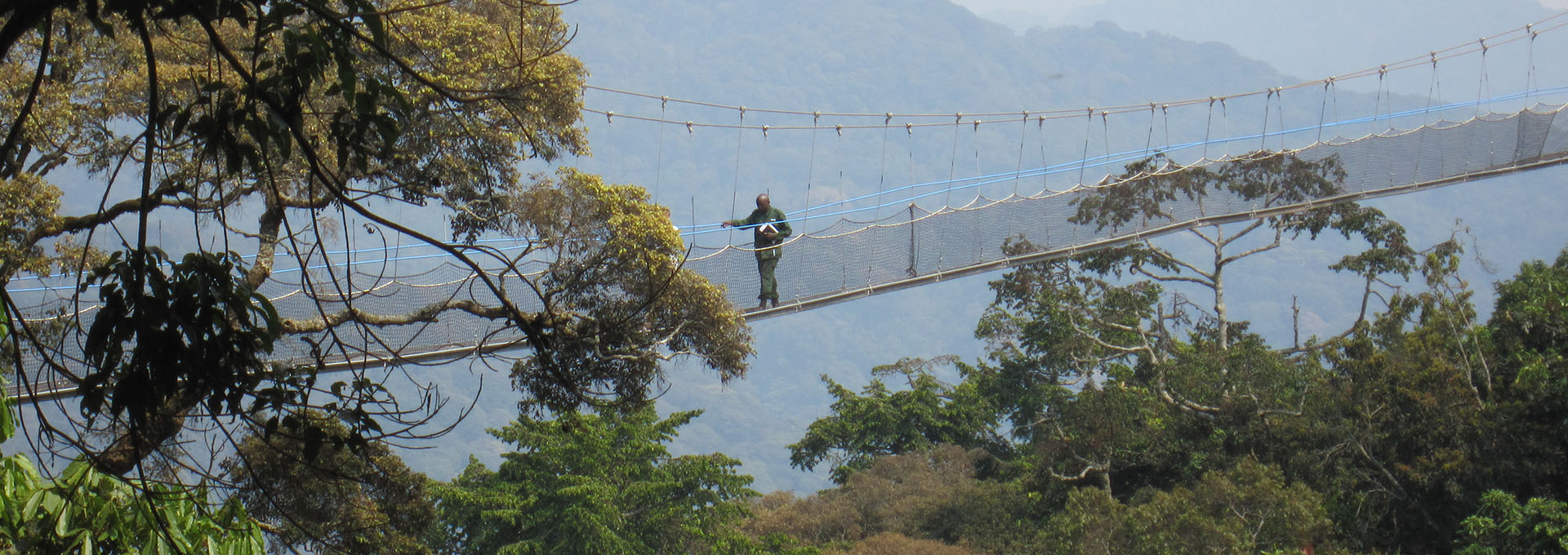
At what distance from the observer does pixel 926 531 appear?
14562 mm

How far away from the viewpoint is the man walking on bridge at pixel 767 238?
8188 millimetres

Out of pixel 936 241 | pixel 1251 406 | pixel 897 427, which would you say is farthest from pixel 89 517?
pixel 897 427

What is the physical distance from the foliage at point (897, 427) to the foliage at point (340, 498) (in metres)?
11.4

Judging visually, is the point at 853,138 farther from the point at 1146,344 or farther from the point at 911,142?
the point at 1146,344

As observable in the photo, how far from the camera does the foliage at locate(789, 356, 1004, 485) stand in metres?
18.6

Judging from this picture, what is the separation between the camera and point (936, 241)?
932cm

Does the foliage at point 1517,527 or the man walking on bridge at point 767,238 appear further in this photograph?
the foliage at point 1517,527

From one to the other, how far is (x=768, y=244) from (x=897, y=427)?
1069 centimetres

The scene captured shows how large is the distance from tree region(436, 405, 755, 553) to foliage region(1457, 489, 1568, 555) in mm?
5884

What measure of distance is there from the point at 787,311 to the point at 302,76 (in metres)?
5.81

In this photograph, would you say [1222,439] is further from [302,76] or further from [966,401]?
[302,76]

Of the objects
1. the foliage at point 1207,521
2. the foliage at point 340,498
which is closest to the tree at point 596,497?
the foliage at point 1207,521

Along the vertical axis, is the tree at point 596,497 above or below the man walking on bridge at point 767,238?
below

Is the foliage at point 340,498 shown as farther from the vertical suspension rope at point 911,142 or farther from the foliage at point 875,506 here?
the foliage at point 875,506
